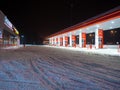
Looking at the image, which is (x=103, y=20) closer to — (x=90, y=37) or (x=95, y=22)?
(x=95, y=22)

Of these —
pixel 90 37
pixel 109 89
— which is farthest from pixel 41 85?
pixel 90 37

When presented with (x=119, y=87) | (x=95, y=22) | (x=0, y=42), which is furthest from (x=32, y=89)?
(x=0, y=42)

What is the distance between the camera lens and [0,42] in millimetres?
38031

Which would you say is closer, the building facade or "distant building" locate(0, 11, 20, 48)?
the building facade

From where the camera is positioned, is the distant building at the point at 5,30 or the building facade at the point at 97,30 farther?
the distant building at the point at 5,30

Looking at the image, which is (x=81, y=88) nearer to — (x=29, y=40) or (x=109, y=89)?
(x=109, y=89)

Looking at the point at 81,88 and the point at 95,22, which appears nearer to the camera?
the point at 81,88

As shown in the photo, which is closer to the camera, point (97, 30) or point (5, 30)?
point (97, 30)

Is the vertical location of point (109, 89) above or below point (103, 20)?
below

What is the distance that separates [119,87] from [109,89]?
18.4 inches

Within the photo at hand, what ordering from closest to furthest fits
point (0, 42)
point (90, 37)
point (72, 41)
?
point (0, 42), point (72, 41), point (90, 37)

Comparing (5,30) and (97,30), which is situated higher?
(5,30)

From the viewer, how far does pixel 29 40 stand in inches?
6132

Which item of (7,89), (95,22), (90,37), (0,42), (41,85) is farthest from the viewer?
(90,37)
